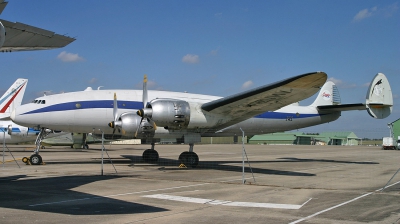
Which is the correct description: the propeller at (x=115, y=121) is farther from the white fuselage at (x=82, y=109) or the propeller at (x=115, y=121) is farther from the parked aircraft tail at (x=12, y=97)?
the parked aircraft tail at (x=12, y=97)

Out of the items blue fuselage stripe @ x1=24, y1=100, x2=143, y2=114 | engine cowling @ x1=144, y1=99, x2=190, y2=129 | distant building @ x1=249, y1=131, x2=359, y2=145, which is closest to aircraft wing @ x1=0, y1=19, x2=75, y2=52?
engine cowling @ x1=144, y1=99, x2=190, y2=129

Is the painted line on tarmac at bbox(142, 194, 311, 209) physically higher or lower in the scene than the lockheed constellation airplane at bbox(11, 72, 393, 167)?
lower

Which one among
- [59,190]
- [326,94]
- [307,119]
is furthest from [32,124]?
[326,94]

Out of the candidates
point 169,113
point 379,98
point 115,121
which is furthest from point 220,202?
point 379,98

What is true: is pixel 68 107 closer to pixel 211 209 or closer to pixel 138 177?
pixel 138 177

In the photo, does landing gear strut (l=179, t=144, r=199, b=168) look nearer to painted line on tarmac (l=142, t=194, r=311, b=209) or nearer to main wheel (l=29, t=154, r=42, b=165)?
main wheel (l=29, t=154, r=42, b=165)

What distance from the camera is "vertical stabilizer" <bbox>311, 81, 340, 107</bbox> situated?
24797mm

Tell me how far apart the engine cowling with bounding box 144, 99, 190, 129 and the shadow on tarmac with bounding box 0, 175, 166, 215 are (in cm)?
448

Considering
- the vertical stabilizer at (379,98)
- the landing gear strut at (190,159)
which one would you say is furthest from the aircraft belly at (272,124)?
the vertical stabilizer at (379,98)

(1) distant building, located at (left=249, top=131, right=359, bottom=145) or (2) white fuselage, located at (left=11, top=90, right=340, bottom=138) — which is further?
(1) distant building, located at (left=249, top=131, right=359, bottom=145)

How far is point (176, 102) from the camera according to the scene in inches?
647

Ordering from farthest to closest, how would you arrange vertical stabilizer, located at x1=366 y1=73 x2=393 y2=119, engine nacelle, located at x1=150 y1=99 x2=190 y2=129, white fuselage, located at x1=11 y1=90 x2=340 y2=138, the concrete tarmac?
vertical stabilizer, located at x1=366 y1=73 x2=393 y2=119 < white fuselage, located at x1=11 y1=90 x2=340 y2=138 < engine nacelle, located at x1=150 y1=99 x2=190 y2=129 < the concrete tarmac

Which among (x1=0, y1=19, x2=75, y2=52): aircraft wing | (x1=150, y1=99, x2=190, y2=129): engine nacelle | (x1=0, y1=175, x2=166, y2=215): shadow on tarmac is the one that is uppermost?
(x1=0, y1=19, x2=75, y2=52): aircraft wing

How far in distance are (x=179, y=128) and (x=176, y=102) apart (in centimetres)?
124
